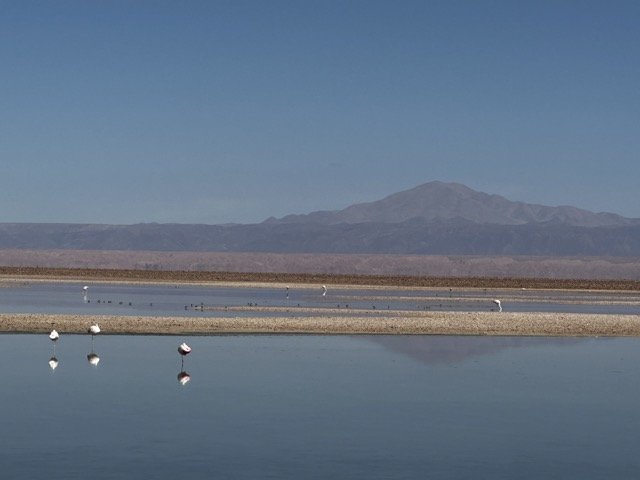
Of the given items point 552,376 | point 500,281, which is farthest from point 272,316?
point 500,281

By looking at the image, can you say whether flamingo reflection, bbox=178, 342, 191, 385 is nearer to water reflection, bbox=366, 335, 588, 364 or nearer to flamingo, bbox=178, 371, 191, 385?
flamingo, bbox=178, 371, 191, 385

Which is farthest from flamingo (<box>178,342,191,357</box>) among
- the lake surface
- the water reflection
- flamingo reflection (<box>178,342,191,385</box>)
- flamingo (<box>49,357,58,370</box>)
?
the lake surface

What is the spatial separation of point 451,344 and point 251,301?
25.5 meters

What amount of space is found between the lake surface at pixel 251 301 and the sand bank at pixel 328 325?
4773 mm

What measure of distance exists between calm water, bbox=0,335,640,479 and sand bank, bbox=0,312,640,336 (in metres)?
4.62

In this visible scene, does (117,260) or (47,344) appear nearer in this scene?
(47,344)

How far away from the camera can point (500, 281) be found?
116 meters

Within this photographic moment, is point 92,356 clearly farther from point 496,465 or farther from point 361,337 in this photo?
point 496,465

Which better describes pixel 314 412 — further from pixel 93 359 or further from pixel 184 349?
pixel 93 359

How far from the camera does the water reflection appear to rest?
123 ft

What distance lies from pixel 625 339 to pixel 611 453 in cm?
2508

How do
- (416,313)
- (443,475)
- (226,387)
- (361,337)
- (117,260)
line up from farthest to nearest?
(117,260), (416,313), (361,337), (226,387), (443,475)

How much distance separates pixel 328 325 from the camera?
4684 cm

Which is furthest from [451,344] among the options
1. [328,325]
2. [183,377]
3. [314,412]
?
[314,412]
